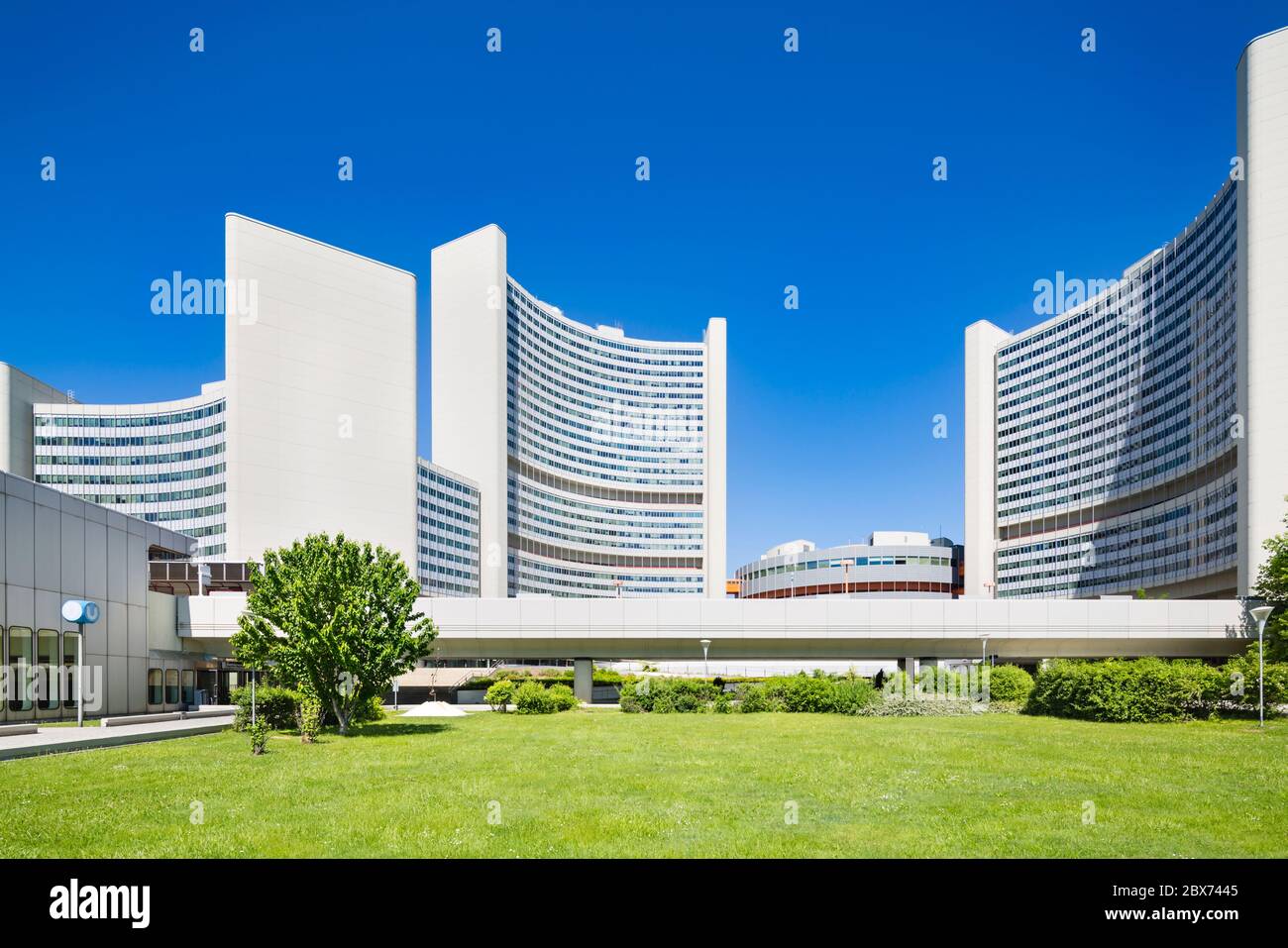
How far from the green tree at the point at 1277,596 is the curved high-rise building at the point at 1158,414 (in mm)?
15180

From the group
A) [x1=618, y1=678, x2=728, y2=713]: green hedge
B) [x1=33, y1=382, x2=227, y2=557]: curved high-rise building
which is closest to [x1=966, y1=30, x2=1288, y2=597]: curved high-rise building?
[x1=618, y1=678, x2=728, y2=713]: green hedge

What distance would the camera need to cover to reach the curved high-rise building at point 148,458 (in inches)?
4252

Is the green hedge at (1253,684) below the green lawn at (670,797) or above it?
below

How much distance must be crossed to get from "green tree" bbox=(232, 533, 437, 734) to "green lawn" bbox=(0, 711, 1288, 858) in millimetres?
2840

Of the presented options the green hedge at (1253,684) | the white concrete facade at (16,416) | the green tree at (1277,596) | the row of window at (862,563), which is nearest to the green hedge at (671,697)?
the green hedge at (1253,684)

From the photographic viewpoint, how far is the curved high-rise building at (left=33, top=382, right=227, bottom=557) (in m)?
108

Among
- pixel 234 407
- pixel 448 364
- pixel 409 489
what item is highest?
pixel 448 364

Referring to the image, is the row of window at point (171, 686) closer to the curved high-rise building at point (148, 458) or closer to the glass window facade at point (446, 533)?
the curved high-rise building at point (148, 458)

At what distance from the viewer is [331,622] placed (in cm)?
2838

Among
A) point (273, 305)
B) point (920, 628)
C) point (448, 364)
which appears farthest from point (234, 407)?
point (920, 628)
